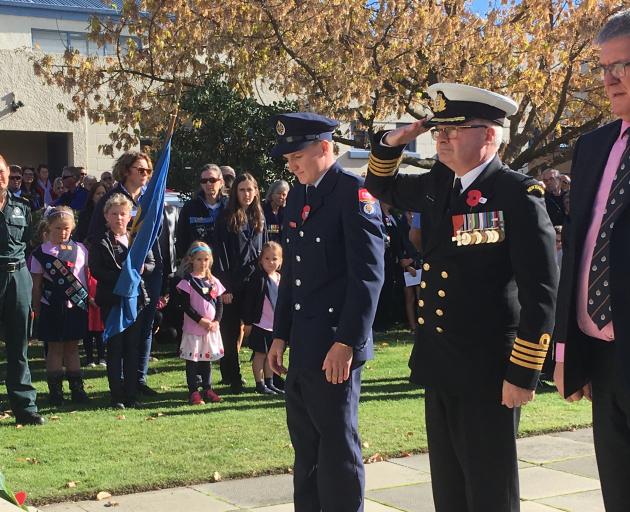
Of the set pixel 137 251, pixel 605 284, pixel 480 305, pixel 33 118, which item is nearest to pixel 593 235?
pixel 605 284

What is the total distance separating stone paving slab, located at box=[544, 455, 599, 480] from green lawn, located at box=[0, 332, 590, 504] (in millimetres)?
853

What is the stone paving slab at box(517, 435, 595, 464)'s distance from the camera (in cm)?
655

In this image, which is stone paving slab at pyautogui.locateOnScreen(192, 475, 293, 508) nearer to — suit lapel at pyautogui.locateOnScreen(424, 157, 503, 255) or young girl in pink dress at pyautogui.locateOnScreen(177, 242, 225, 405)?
suit lapel at pyautogui.locateOnScreen(424, 157, 503, 255)

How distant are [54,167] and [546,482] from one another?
23.2m

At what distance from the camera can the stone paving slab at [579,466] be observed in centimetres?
614

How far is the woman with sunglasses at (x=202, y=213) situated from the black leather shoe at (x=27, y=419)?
2815 mm

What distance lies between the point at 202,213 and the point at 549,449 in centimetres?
454

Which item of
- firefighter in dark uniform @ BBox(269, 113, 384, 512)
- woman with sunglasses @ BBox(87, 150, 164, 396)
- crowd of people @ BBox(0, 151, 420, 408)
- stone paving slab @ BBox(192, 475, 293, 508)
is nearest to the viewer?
firefighter in dark uniform @ BBox(269, 113, 384, 512)

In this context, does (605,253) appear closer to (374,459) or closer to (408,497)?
(408,497)

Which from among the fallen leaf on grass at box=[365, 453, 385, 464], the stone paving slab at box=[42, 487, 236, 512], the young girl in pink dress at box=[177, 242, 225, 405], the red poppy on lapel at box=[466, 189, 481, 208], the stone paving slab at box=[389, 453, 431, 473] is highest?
the red poppy on lapel at box=[466, 189, 481, 208]

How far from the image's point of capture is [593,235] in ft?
10.8

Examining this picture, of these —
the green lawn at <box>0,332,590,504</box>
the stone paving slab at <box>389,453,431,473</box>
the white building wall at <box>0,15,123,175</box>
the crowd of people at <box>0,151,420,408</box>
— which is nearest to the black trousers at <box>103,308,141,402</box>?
the crowd of people at <box>0,151,420,408</box>

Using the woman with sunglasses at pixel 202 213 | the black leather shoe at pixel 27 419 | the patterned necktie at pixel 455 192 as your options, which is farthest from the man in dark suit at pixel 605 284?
the woman with sunglasses at pixel 202 213

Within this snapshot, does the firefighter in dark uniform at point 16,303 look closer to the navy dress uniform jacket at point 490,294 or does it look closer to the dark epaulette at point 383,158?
the dark epaulette at point 383,158
